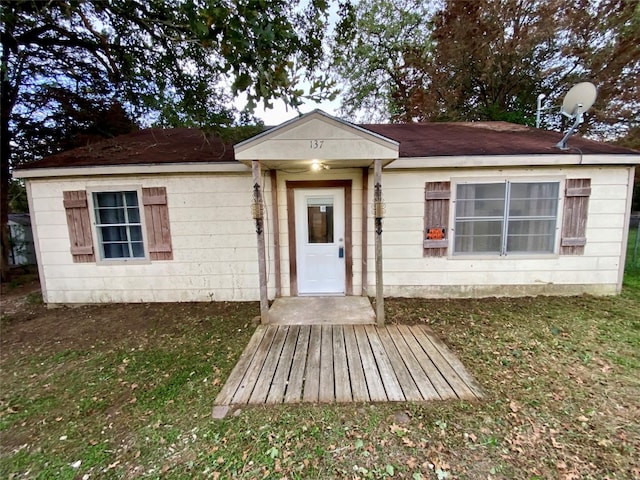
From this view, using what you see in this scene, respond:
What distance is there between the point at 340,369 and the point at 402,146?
379 centimetres

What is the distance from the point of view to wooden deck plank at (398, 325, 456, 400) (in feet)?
8.13

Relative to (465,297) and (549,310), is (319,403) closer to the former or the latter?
(465,297)

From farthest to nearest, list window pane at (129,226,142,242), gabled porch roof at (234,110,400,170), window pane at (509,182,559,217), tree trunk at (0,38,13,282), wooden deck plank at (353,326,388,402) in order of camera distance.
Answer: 1. tree trunk at (0,38,13,282)
2. window pane at (129,226,142,242)
3. window pane at (509,182,559,217)
4. gabled porch roof at (234,110,400,170)
5. wooden deck plank at (353,326,388,402)

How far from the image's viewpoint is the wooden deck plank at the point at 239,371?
248cm

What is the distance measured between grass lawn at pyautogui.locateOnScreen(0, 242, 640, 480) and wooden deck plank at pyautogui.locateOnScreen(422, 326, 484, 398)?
0.27 feet

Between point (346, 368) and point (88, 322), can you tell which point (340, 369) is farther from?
point (88, 322)

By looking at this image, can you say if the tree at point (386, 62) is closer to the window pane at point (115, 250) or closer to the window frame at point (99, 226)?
the window frame at point (99, 226)

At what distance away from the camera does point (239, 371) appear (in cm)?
287

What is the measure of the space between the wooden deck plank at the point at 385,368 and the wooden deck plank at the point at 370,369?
4 cm

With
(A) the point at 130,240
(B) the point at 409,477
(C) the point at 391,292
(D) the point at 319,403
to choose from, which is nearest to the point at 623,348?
(C) the point at 391,292

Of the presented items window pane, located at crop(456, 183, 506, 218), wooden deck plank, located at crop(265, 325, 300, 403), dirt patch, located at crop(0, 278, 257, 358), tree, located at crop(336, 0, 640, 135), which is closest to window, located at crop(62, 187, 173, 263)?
dirt patch, located at crop(0, 278, 257, 358)

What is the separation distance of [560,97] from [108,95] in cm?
1541

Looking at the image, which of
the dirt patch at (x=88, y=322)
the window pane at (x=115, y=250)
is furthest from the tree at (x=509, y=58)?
the dirt patch at (x=88, y=322)

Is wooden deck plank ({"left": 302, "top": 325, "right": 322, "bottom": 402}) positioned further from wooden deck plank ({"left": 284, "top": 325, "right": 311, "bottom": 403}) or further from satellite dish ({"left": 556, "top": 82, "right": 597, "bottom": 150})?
satellite dish ({"left": 556, "top": 82, "right": 597, "bottom": 150})
